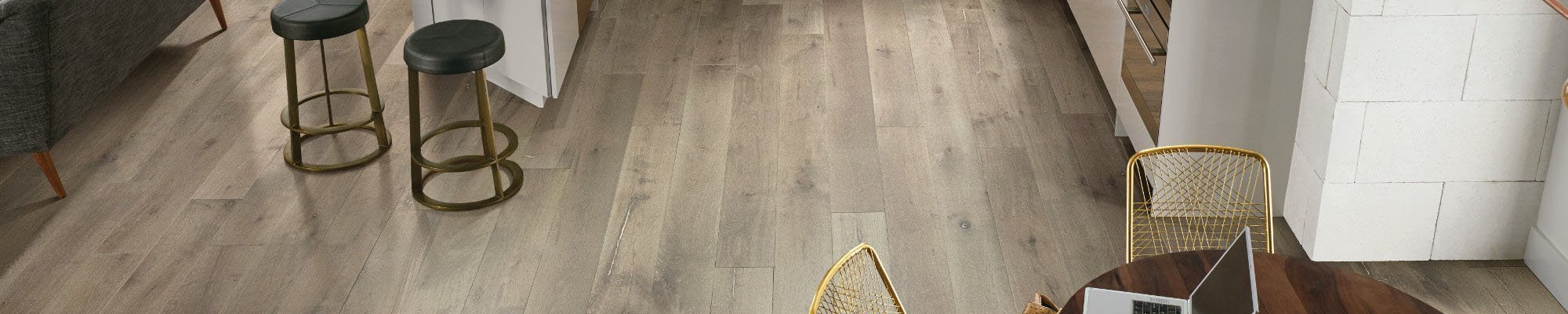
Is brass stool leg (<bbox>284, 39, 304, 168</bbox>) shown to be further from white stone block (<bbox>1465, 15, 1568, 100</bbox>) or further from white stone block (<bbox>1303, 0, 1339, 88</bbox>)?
white stone block (<bbox>1465, 15, 1568, 100</bbox>)

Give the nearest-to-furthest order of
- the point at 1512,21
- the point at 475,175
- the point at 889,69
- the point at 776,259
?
the point at 1512,21 < the point at 776,259 < the point at 475,175 < the point at 889,69

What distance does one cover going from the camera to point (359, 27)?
Answer: 3645mm

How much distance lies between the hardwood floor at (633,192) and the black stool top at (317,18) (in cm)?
50

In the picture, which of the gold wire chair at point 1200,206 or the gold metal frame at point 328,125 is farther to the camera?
the gold metal frame at point 328,125

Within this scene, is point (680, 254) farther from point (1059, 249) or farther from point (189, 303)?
point (189, 303)

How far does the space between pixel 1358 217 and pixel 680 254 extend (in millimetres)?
1662

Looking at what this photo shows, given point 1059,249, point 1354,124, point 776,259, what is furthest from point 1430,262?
point 776,259

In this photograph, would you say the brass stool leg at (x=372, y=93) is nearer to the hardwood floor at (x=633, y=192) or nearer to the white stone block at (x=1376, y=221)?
the hardwood floor at (x=633, y=192)

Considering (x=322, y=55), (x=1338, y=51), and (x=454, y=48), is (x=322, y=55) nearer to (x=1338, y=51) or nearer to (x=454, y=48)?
(x=454, y=48)

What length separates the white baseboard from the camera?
3018 mm

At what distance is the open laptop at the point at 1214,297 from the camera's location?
1.83 m

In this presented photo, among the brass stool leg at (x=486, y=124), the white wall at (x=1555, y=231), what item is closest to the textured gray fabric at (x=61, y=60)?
the brass stool leg at (x=486, y=124)

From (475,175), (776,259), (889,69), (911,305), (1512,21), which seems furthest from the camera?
(889,69)

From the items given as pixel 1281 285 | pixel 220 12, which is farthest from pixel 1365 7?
pixel 220 12
